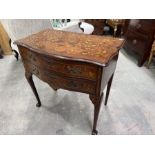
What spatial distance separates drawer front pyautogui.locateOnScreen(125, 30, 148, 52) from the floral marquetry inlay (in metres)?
1.16

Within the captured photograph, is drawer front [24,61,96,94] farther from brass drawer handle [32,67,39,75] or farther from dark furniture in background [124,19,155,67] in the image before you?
dark furniture in background [124,19,155,67]

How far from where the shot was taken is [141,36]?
Result: 2.08 m

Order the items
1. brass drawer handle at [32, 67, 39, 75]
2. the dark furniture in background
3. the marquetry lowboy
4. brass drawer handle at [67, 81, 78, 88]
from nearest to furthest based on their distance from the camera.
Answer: the marquetry lowboy
brass drawer handle at [67, 81, 78, 88]
brass drawer handle at [32, 67, 39, 75]
the dark furniture in background

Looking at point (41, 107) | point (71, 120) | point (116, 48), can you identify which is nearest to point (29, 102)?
point (41, 107)

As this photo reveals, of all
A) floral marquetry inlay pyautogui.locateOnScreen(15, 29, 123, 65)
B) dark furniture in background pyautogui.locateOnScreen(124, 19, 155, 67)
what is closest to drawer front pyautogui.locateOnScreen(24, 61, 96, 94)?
floral marquetry inlay pyautogui.locateOnScreen(15, 29, 123, 65)

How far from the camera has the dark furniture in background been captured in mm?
1957

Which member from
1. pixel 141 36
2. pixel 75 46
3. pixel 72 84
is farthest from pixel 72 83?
pixel 141 36

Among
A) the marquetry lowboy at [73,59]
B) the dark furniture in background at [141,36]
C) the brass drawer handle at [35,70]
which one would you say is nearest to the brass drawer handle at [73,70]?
the marquetry lowboy at [73,59]

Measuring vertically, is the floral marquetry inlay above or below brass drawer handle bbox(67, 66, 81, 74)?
above

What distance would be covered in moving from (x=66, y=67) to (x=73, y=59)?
0.09 m

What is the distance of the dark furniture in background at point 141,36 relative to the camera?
6.42 feet

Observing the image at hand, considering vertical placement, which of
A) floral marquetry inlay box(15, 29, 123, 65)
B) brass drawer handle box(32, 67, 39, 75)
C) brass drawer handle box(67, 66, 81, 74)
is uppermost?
floral marquetry inlay box(15, 29, 123, 65)

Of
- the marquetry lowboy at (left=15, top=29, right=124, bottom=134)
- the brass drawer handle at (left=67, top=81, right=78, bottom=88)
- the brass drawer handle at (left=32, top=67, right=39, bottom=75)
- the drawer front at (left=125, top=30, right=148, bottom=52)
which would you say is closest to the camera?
the marquetry lowboy at (left=15, top=29, right=124, bottom=134)

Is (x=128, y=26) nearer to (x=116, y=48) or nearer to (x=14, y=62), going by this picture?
(x=116, y=48)
